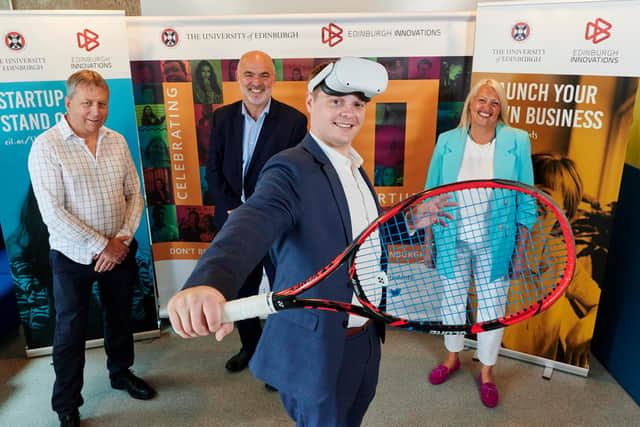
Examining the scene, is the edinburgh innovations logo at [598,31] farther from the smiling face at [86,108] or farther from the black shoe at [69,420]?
the black shoe at [69,420]

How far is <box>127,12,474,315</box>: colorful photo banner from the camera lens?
3.08 m

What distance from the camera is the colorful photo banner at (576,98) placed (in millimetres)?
2512

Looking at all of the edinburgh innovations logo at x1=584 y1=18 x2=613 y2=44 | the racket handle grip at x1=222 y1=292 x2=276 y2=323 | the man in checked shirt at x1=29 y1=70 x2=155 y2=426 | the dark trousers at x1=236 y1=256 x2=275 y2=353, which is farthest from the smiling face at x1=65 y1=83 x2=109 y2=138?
the edinburgh innovations logo at x1=584 y1=18 x2=613 y2=44

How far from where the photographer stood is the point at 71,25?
2838 mm

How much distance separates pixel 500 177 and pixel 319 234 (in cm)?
158

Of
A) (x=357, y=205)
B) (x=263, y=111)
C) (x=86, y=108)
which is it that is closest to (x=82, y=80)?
(x=86, y=108)

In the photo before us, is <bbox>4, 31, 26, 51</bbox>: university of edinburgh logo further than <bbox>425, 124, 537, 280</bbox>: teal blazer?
Yes

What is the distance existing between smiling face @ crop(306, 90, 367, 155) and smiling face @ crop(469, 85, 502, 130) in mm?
1360

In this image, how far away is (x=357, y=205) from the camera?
1536 mm

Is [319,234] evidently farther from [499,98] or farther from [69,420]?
[69,420]

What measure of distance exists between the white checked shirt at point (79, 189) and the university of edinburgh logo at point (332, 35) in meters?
1.37

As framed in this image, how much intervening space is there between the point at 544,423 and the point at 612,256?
45.9 inches

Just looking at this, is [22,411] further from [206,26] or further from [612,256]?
[612,256]

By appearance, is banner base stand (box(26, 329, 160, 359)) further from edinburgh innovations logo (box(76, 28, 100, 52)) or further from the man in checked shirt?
edinburgh innovations logo (box(76, 28, 100, 52))
